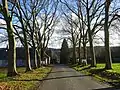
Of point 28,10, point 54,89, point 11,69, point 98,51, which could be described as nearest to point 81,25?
point 28,10

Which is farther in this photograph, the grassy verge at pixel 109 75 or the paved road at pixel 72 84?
the grassy verge at pixel 109 75

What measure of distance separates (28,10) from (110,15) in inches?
496

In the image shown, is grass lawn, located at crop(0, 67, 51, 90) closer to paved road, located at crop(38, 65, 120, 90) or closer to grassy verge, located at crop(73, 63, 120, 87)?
paved road, located at crop(38, 65, 120, 90)

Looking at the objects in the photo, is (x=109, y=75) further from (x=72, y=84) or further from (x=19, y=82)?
(x=19, y=82)

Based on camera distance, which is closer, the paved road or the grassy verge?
the paved road

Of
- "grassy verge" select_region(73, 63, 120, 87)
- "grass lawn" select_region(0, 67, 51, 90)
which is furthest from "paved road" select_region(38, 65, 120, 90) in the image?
"grassy verge" select_region(73, 63, 120, 87)

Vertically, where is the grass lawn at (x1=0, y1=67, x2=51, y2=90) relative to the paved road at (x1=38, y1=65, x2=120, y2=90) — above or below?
above

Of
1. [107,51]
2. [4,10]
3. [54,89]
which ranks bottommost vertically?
[54,89]

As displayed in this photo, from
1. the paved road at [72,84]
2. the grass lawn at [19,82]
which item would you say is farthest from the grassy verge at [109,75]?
the grass lawn at [19,82]

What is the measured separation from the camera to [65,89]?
1498 cm

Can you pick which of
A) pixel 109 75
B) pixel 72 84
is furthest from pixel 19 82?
pixel 109 75

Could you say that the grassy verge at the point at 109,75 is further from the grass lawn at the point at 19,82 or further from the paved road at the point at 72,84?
the grass lawn at the point at 19,82

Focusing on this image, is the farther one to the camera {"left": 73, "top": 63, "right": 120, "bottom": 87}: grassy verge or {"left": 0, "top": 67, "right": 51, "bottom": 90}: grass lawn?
{"left": 73, "top": 63, "right": 120, "bottom": 87}: grassy verge

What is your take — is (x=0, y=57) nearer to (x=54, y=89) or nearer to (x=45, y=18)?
(x=45, y=18)
